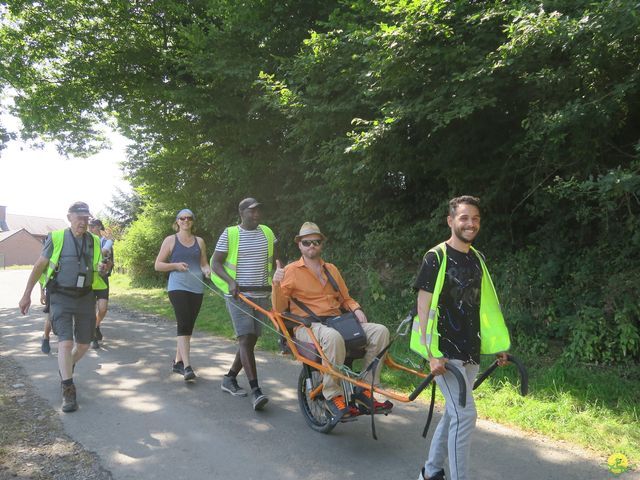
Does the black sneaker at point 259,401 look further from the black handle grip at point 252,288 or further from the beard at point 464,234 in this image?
the beard at point 464,234

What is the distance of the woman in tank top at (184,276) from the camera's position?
19.8ft

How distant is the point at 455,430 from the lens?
3.08m

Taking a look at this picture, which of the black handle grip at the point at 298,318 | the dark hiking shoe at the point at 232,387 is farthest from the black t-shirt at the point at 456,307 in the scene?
the dark hiking shoe at the point at 232,387

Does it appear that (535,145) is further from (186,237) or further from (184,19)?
(184,19)

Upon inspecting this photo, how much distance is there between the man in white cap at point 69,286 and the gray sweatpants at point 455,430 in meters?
3.68

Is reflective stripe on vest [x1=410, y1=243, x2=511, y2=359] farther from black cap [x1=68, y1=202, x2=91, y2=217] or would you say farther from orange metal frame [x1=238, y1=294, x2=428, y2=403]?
black cap [x1=68, y1=202, x2=91, y2=217]

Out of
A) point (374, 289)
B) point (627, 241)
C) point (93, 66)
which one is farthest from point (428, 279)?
point (93, 66)

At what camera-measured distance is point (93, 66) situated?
43.9 feet

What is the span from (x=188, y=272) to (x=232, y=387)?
147cm

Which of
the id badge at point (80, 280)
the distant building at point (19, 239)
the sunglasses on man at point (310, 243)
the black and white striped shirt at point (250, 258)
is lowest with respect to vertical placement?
the distant building at point (19, 239)

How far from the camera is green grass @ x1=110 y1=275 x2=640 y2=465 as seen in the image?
4.30 meters

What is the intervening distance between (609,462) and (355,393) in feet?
6.48

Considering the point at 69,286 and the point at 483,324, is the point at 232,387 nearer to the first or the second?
the point at 69,286

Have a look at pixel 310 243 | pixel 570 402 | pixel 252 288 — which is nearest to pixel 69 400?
pixel 252 288
